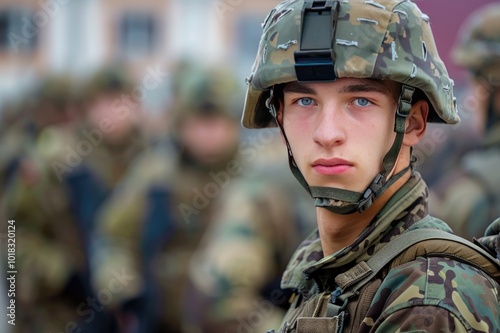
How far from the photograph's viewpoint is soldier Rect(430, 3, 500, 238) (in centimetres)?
553

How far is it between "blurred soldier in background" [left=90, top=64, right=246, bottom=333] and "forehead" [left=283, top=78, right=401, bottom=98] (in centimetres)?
412

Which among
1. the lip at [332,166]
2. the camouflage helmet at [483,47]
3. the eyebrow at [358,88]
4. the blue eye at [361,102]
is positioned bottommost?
the camouflage helmet at [483,47]

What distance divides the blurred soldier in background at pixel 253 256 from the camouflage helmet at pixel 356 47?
127 inches

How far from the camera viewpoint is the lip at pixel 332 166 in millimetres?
2334

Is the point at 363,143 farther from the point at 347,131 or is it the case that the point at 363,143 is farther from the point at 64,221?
the point at 64,221

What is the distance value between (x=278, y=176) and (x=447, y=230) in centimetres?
354

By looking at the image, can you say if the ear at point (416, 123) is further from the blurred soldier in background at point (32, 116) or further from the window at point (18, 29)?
the window at point (18, 29)

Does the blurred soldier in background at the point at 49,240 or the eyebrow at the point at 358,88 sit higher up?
the eyebrow at the point at 358,88

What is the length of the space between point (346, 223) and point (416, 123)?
0.98 feet

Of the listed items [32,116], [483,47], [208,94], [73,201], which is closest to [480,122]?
[483,47]

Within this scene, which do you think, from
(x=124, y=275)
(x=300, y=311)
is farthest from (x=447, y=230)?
(x=124, y=275)

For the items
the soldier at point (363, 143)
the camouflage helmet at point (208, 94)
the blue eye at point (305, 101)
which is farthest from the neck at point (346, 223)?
the camouflage helmet at point (208, 94)

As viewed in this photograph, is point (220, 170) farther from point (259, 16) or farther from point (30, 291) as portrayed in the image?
point (30, 291)

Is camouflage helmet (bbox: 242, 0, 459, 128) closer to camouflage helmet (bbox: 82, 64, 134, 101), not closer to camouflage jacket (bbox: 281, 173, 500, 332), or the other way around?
camouflage jacket (bbox: 281, 173, 500, 332)
